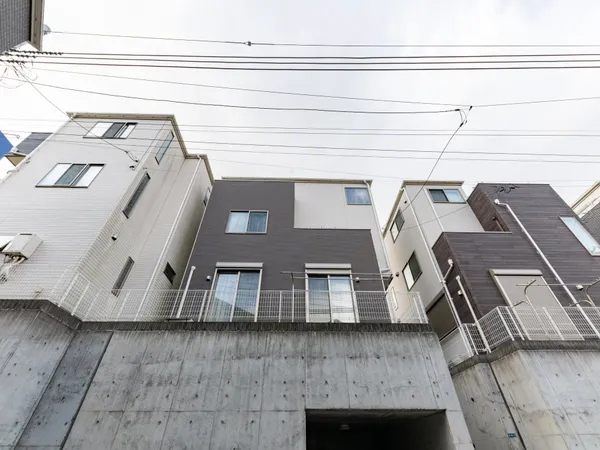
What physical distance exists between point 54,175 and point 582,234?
19148 mm

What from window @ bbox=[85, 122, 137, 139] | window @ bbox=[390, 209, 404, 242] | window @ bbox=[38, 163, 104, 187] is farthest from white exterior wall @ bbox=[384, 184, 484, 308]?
window @ bbox=[85, 122, 137, 139]

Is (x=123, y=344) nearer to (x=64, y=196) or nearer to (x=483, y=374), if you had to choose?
(x=64, y=196)

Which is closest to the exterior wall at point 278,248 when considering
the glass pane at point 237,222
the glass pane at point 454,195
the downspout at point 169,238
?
the glass pane at point 237,222

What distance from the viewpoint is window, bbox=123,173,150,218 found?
28.0 feet

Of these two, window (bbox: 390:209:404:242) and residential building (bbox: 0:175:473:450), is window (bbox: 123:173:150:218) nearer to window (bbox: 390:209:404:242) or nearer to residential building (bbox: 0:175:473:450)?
residential building (bbox: 0:175:473:450)

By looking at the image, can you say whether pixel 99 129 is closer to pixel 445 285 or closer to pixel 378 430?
pixel 378 430

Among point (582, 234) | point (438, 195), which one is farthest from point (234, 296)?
point (582, 234)

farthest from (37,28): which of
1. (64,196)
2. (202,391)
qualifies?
(202,391)

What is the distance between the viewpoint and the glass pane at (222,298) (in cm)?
716

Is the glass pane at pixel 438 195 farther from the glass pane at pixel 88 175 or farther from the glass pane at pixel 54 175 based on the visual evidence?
the glass pane at pixel 54 175

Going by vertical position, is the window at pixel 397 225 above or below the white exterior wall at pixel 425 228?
above

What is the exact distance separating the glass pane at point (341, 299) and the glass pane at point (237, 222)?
12.8 feet

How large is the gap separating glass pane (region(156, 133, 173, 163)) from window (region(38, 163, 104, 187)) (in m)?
2.03

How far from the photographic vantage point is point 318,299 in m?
7.61
